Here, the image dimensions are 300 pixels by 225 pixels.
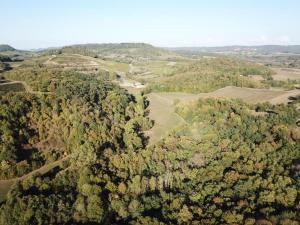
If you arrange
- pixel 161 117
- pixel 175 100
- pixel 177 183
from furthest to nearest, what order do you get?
pixel 175 100
pixel 161 117
pixel 177 183

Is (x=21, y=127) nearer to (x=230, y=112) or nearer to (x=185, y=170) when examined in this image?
(x=185, y=170)

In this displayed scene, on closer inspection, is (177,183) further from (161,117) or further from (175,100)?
(175,100)

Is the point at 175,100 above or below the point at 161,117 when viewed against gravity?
above

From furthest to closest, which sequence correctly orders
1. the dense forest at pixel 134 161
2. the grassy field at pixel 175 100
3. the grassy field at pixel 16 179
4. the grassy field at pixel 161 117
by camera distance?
1. the grassy field at pixel 175 100
2. the grassy field at pixel 161 117
3. the grassy field at pixel 16 179
4. the dense forest at pixel 134 161

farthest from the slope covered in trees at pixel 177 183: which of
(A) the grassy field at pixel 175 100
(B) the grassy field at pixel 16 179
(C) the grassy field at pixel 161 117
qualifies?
(A) the grassy field at pixel 175 100

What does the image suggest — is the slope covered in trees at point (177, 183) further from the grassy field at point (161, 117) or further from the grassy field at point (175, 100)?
the grassy field at point (175, 100)

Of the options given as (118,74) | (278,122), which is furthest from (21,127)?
(118,74)

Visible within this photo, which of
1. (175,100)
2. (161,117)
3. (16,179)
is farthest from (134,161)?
(175,100)

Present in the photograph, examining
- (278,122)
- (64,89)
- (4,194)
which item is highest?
(64,89)

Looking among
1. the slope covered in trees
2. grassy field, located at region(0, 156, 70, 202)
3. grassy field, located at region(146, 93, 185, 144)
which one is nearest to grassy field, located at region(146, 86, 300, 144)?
grassy field, located at region(146, 93, 185, 144)

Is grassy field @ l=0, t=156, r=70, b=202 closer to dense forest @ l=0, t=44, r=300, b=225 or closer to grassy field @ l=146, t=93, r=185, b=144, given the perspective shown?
dense forest @ l=0, t=44, r=300, b=225

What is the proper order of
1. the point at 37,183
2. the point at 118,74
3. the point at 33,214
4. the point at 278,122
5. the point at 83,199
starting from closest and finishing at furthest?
the point at 33,214, the point at 83,199, the point at 37,183, the point at 278,122, the point at 118,74
